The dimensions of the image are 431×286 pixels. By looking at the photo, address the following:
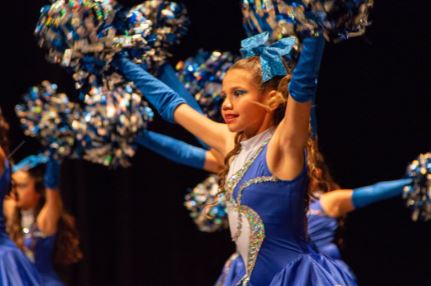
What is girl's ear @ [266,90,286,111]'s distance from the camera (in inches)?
101

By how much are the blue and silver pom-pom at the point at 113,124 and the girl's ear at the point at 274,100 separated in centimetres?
71

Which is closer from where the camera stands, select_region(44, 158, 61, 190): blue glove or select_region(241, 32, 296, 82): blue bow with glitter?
select_region(241, 32, 296, 82): blue bow with glitter

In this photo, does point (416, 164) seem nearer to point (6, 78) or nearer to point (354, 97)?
point (354, 97)

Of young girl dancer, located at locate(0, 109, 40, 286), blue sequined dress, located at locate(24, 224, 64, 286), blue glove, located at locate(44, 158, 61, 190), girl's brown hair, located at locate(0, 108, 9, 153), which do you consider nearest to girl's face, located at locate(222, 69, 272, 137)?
young girl dancer, located at locate(0, 109, 40, 286)

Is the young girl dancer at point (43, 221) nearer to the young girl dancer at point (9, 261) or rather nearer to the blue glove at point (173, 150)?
the blue glove at point (173, 150)

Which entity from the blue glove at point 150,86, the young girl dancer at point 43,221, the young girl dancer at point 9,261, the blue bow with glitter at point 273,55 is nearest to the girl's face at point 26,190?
the young girl dancer at point 43,221

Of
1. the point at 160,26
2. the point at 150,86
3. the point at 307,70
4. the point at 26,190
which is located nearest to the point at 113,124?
the point at 160,26

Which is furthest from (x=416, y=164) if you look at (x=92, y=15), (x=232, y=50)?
(x=92, y=15)

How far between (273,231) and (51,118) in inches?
66.8

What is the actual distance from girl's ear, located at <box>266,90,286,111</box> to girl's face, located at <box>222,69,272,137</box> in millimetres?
26

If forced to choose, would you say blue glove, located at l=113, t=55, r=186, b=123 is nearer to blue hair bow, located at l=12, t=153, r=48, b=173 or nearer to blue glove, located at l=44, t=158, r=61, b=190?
blue glove, located at l=44, t=158, r=61, b=190

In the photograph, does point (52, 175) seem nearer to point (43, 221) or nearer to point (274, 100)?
point (43, 221)

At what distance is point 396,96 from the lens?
4219 millimetres

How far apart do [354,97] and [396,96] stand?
0.23 m
